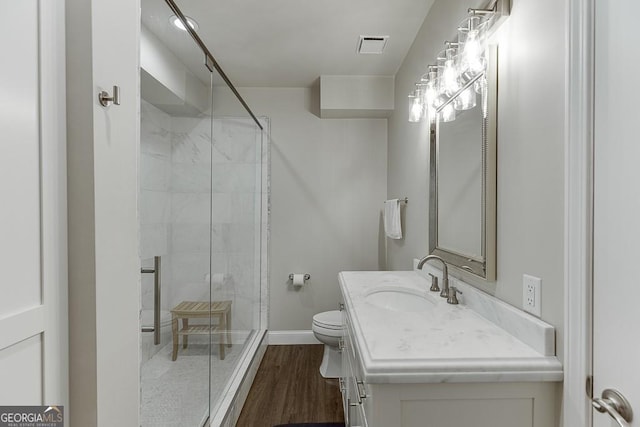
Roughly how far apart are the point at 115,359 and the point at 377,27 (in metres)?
2.25

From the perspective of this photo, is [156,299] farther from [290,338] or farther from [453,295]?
[290,338]

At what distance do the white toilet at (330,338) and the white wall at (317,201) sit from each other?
562 millimetres

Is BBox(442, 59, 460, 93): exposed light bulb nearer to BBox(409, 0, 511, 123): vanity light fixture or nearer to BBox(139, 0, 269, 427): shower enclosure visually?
BBox(409, 0, 511, 123): vanity light fixture

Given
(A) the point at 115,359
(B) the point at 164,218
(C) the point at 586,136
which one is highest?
(C) the point at 586,136

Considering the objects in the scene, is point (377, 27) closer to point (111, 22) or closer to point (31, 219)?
point (111, 22)

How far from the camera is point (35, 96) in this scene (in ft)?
2.38

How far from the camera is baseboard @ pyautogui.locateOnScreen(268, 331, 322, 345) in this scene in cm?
322

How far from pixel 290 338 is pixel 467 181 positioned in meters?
2.36

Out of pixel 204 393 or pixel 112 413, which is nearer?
pixel 112 413

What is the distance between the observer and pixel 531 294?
1.07m

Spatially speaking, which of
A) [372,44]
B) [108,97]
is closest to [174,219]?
[108,97]

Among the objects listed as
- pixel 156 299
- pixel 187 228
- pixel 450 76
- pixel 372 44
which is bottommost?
pixel 156 299

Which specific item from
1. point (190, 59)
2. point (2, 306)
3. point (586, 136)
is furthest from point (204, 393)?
point (586, 136)

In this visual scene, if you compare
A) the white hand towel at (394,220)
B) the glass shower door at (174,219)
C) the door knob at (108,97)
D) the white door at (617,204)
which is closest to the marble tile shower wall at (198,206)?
the glass shower door at (174,219)
